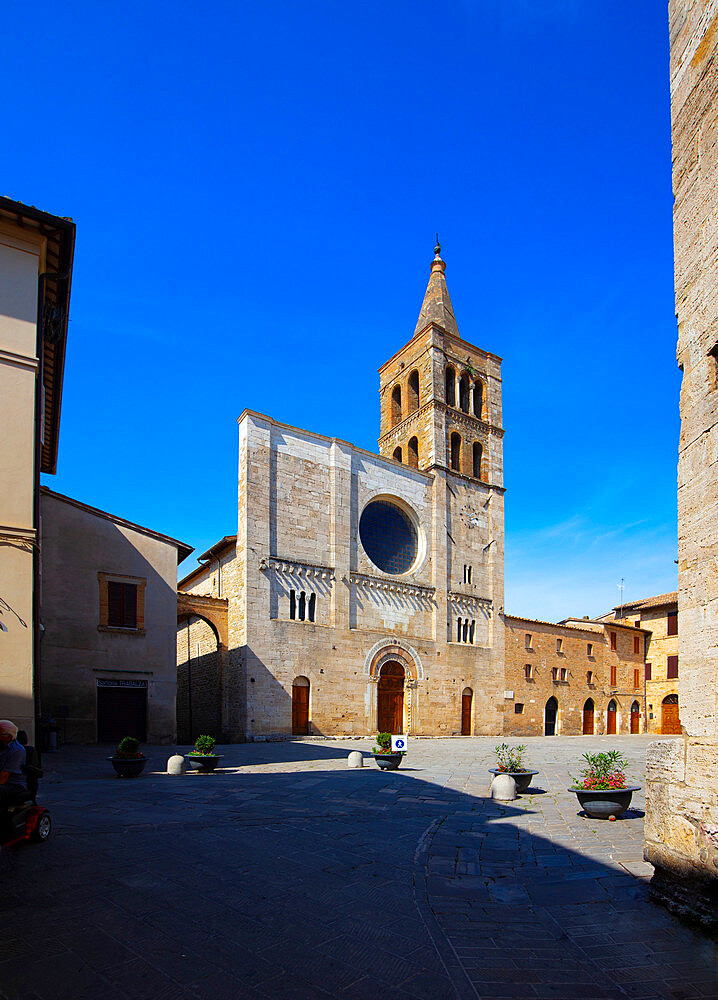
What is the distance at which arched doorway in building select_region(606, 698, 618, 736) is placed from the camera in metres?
40.2

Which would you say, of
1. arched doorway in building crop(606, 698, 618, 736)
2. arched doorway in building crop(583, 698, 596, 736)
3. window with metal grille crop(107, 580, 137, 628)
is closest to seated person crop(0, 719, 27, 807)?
window with metal grille crop(107, 580, 137, 628)

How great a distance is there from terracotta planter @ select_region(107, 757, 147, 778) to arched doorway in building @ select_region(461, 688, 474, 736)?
21885 millimetres

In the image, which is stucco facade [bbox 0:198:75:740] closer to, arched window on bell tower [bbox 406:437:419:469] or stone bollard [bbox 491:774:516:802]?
stone bollard [bbox 491:774:516:802]

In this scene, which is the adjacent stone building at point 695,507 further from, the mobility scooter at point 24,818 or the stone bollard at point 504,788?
the mobility scooter at point 24,818

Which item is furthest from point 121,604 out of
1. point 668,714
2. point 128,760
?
point 668,714

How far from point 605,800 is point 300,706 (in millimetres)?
18902

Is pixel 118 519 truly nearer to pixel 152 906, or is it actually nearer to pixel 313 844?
pixel 313 844

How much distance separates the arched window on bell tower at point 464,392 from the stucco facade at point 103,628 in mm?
21322

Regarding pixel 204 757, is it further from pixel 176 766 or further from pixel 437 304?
pixel 437 304

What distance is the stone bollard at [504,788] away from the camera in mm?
10578

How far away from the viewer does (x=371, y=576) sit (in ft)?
96.9

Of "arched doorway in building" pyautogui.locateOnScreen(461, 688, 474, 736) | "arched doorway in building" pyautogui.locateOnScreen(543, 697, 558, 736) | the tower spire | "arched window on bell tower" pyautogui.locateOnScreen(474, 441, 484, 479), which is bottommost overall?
"arched doorway in building" pyautogui.locateOnScreen(543, 697, 558, 736)

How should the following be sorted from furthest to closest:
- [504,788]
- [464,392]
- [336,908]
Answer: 1. [464,392]
2. [504,788]
3. [336,908]

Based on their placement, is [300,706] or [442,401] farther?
[442,401]
